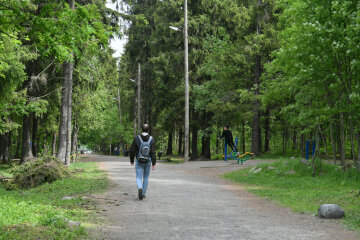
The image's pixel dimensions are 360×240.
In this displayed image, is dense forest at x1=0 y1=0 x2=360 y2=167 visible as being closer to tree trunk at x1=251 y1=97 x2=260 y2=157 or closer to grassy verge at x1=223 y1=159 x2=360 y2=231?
tree trunk at x1=251 y1=97 x2=260 y2=157

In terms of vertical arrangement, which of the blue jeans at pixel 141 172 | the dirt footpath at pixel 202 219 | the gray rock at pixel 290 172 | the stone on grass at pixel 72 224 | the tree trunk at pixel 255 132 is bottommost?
the dirt footpath at pixel 202 219

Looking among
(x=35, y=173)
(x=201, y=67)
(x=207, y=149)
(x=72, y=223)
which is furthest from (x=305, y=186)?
(x=207, y=149)

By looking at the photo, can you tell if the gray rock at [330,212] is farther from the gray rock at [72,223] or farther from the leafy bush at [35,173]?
the leafy bush at [35,173]

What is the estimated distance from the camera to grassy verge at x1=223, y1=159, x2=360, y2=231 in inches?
319

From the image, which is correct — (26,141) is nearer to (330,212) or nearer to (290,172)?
(290,172)

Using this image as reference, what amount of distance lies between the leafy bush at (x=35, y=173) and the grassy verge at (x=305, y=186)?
23.5 feet

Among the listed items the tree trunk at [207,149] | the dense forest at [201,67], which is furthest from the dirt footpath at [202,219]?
the tree trunk at [207,149]

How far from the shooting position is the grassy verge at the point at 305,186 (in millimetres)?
8098

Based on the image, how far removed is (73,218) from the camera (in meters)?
6.29

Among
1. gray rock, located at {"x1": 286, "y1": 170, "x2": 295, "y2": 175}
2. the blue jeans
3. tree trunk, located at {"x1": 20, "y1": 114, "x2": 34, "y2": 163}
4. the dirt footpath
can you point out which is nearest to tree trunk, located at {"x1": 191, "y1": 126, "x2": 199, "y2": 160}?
tree trunk, located at {"x1": 20, "y1": 114, "x2": 34, "y2": 163}

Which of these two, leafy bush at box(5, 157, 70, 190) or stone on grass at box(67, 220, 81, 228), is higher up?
leafy bush at box(5, 157, 70, 190)

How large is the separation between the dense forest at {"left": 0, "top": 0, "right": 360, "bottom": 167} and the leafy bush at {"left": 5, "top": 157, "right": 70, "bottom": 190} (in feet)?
11.5

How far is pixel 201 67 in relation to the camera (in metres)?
Result: 27.5

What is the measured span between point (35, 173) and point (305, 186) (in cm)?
967
